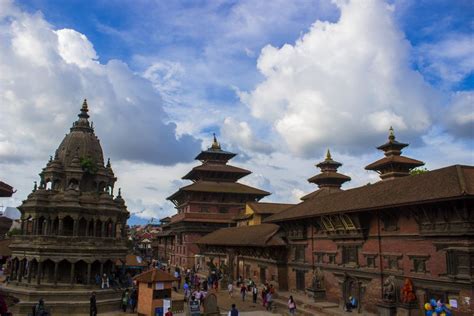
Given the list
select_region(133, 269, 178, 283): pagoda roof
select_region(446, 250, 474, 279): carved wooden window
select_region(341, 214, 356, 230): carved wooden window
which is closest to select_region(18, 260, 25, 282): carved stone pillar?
select_region(133, 269, 178, 283): pagoda roof

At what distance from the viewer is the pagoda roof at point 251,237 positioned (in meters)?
33.8

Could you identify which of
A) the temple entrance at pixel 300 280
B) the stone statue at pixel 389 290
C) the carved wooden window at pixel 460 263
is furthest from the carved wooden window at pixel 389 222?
the temple entrance at pixel 300 280

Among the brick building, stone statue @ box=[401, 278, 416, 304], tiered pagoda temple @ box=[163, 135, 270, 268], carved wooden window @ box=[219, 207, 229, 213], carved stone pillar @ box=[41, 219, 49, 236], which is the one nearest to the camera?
the brick building

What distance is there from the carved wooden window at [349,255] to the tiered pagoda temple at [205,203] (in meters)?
30.3

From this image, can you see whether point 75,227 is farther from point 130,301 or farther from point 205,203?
point 205,203

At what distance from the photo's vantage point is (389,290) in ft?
68.6

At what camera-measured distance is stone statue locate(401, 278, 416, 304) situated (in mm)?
20172

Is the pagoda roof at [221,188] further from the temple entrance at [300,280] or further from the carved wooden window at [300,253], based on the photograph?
the temple entrance at [300,280]

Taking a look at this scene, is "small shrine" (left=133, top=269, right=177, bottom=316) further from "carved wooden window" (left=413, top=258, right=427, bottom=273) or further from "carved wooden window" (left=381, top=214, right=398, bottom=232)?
"carved wooden window" (left=413, top=258, right=427, bottom=273)

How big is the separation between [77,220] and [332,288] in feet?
58.4

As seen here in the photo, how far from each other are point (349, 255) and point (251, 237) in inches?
474

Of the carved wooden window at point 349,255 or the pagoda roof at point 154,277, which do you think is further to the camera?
the carved wooden window at point 349,255

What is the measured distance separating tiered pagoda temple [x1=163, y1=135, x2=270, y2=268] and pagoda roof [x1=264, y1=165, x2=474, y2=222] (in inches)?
1076

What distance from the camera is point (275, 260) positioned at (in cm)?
3419
